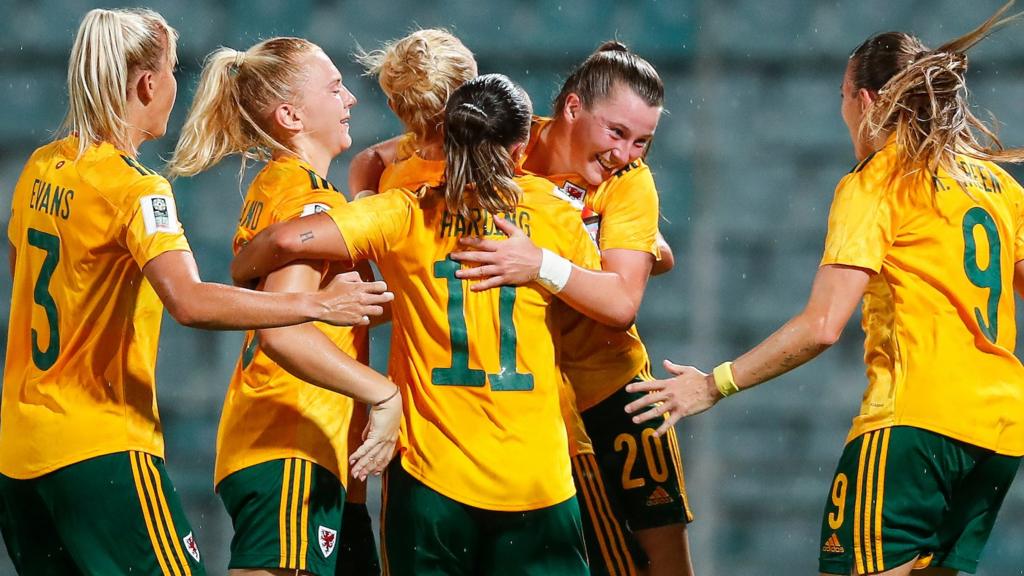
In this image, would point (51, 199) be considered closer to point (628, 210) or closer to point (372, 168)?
point (372, 168)

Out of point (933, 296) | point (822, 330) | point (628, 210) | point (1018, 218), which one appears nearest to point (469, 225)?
point (628, 210)

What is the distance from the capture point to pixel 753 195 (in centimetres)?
719

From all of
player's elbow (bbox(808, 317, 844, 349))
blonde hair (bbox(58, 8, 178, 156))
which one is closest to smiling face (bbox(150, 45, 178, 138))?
blonde hair (bbox(58, 8, 178, 156))

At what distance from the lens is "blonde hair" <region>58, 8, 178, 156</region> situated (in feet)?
9.99

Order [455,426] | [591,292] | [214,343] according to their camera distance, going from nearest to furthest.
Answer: [455,426] → [591,292] → [214,343]

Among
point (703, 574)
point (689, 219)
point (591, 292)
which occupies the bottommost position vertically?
point (703, 574)

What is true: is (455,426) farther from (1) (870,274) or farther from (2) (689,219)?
(2) (689,219)

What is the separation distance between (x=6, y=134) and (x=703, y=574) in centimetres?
416

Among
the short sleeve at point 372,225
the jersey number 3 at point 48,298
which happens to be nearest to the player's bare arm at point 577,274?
the short sleeve at point 372,225

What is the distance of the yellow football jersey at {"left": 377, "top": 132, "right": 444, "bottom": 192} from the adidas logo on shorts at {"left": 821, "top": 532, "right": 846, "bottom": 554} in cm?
124

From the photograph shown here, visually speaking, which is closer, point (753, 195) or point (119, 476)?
point (119, 476)

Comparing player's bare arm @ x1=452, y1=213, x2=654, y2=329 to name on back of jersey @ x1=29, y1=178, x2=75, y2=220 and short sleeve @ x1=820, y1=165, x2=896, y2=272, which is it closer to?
short sleeve @ x1=820, y1=165, x2=896, y2=272

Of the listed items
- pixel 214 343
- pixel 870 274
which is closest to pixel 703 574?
pixel 214 343

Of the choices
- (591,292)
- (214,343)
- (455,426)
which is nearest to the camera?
(455,426)
